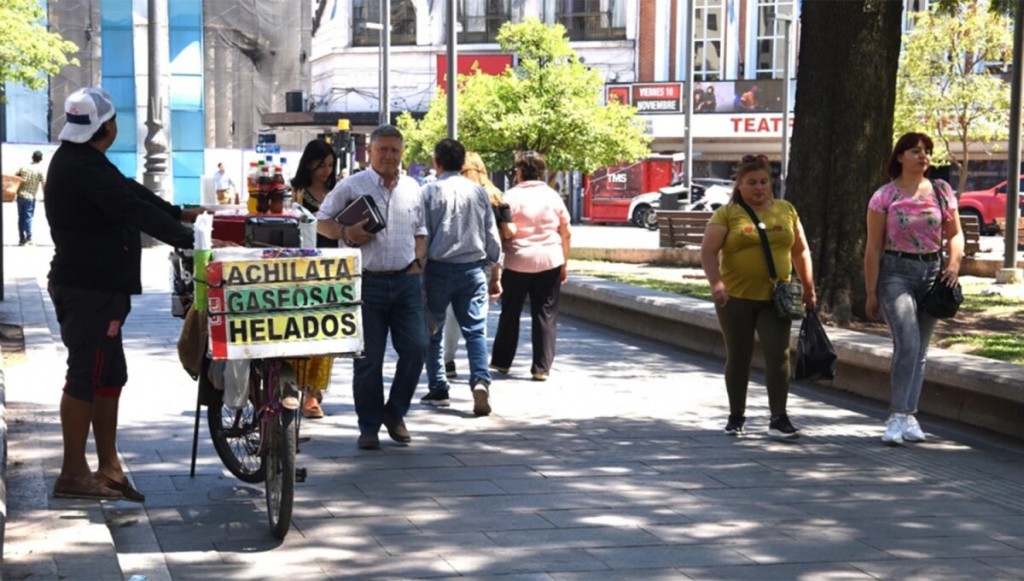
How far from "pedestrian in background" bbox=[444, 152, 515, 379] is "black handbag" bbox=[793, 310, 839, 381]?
2.10 metres

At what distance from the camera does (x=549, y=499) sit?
24.9ft

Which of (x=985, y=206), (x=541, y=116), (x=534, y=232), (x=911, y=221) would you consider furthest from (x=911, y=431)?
(x=541, y=116)

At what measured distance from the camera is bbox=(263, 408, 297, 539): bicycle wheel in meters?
6.53

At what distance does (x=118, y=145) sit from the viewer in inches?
2185

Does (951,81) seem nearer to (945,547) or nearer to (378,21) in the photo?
(945,547)

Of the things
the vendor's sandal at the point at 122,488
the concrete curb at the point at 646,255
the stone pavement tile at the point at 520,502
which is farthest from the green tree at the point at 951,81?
the vendor's sandal at the point at 122,488

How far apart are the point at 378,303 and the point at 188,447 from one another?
129 cm

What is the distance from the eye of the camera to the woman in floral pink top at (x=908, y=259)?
9.22m

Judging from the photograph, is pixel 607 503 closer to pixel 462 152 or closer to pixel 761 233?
pixel 761 233

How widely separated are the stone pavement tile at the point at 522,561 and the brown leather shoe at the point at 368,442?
95.9 inches

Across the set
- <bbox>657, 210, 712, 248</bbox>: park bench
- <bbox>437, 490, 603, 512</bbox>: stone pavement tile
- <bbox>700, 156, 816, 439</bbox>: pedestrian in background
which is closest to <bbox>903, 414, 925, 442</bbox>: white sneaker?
<bbox>700, 156, 816, 439</bbox>: pedestrian in background

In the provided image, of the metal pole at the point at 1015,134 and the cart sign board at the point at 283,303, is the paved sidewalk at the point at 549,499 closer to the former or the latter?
the cart sign board at the point at 283,303

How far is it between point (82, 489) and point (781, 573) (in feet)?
10.0

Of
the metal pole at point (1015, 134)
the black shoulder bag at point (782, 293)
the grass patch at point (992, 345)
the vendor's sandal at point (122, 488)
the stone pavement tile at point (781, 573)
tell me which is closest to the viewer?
the stone pavement tile at point (781, 573)
